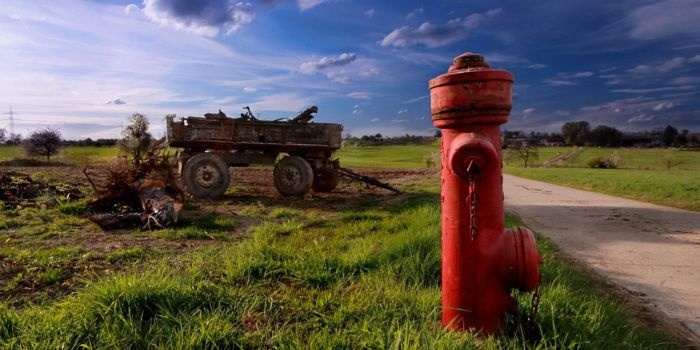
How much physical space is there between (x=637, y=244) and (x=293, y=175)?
721cm

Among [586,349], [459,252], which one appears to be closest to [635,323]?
[586,349]

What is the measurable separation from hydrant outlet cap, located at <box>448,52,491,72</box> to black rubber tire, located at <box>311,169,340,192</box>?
8931mm

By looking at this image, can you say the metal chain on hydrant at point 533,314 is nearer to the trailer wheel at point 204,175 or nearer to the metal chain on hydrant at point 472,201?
the metal chain on hydrant at point 472,201

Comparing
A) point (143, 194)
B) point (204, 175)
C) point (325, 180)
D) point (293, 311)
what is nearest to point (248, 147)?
point (204, 175)

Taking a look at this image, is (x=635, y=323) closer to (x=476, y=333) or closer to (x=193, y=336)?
(x=476, y=333)

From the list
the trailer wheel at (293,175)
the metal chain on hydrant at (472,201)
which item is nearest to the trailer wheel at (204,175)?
the trailer wheel at (293,175)

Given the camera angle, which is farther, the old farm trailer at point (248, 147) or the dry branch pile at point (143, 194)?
the old farm trailer at point (248, 147)

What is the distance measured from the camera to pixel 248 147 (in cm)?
1070

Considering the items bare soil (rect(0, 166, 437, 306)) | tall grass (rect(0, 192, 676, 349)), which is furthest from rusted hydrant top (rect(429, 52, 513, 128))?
bare soil (rect(0, 166, 437, 306))

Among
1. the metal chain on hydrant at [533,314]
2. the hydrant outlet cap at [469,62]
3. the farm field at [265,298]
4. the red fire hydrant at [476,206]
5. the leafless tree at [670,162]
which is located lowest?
the leafless tree at [670,162]

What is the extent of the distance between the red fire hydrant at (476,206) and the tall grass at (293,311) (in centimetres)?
20

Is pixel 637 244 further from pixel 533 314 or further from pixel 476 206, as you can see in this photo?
pixel 476 206

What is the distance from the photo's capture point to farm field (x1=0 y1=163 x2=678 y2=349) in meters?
2.42

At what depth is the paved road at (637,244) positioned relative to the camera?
4.01m
